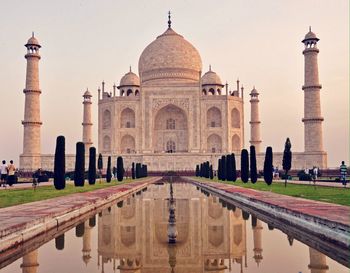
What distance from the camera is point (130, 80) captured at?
38031 millimetres

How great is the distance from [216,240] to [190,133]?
29673mm

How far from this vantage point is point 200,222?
577 cm

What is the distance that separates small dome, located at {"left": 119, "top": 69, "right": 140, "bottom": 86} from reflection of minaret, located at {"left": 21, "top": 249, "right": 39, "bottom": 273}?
34628mm

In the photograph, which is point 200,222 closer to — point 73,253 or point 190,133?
point 73,253

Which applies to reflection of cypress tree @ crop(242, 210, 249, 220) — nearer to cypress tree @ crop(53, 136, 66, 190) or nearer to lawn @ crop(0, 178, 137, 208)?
lawn @ crop(0, 178, 137, 208)

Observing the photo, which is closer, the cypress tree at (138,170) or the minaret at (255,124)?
the cypress tree at (138,170)

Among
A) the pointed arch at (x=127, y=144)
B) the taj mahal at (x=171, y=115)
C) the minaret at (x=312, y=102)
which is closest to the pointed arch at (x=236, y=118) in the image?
the taj mahal at (x=171, y=115)

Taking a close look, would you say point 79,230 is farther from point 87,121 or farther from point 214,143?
point 87,121

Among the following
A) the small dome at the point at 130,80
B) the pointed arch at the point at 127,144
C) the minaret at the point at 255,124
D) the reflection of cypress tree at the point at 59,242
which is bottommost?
the reflection of cypress tree at the point at 59,242

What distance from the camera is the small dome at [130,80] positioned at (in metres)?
38.0

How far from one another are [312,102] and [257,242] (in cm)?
2580

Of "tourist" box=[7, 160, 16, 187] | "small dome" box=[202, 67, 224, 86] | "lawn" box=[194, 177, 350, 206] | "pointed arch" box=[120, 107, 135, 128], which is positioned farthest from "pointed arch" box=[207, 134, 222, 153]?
"lawn" box=[194, 177, 350, 206]

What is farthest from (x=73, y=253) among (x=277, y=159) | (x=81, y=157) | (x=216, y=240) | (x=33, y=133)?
(x=277, y=159)

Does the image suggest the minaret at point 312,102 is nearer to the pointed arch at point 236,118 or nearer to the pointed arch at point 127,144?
the pointed arch at point 236,118
